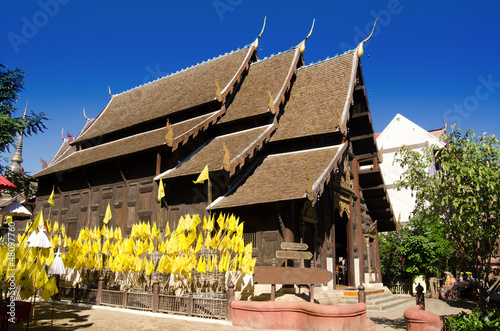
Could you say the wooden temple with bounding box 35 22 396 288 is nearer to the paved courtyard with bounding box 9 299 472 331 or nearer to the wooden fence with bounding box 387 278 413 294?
the wooden fence with bounding box 387 278 413 294

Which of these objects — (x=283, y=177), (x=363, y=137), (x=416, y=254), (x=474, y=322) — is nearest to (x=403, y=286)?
(x=416, y=254)

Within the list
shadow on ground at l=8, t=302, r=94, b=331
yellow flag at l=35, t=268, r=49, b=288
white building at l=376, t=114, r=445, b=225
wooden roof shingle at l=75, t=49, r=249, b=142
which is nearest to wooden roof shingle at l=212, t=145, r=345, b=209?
wooden roof shingle at l=75, t=49, r=249, b=142

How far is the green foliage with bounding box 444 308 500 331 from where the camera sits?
7859 mm

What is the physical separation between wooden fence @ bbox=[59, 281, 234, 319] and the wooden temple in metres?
3.20

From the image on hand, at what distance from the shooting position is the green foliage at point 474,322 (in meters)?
7.86

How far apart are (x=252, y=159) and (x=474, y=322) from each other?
10.3 meters

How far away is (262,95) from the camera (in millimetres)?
18766

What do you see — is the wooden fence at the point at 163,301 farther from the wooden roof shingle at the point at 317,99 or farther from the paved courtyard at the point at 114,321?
the wooden roof shingle at the point at 317,99

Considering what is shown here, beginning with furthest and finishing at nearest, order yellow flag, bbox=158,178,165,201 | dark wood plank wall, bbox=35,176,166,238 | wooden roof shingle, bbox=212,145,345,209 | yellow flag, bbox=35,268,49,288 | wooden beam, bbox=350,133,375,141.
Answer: wooden beam, bbox=350,133,375,141 → dark wood plank wall, bbox=35,176,166,238 → yellow flag, bbox=158,178,165,201 → wooden roof shingle, bbox=212,145,345,209 → yellow flag, bbox=35,268,49,288

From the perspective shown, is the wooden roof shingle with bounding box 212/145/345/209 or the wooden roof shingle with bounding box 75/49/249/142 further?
the wooden roof shingle with bounding box 75/49/249/142

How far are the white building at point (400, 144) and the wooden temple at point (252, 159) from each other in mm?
14313

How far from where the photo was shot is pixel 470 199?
360 inches

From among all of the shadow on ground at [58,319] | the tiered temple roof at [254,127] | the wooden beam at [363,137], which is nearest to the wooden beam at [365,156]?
the tiered temple roof at [254,127]

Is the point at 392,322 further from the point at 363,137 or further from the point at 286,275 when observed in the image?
the point at 363,137
